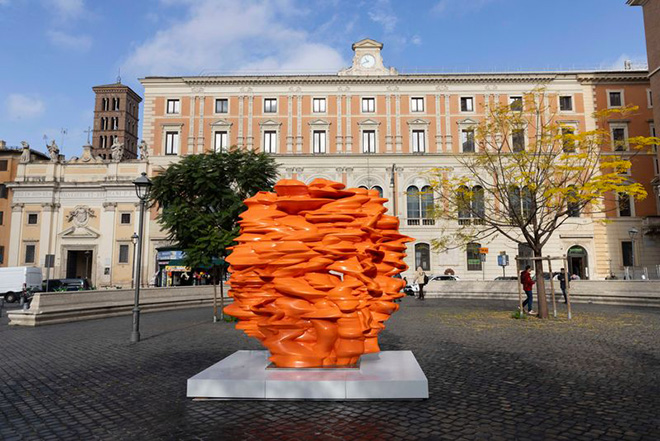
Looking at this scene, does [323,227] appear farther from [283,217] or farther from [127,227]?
[127,227]

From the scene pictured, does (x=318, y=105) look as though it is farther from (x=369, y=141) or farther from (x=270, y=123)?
(x=369, y=141)

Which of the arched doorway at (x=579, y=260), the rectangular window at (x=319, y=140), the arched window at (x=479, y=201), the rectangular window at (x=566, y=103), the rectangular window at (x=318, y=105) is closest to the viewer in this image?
the arched window at (x=479, y=201)

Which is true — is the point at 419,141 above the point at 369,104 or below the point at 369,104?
below

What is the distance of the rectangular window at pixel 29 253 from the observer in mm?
42019

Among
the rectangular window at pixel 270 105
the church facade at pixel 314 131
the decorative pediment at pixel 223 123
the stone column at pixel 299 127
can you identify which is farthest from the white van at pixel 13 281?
the rectangular window at pixel 270 105

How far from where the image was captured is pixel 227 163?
1691 centimetres

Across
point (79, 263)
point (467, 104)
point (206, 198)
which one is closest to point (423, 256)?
point (467, 104)

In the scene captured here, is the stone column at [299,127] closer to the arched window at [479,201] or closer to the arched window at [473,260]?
the arched window at [473,260]

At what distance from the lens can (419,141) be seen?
4184 cm

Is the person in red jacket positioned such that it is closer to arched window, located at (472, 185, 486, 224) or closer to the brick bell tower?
arched window, located at (472, 185, 486, 224)

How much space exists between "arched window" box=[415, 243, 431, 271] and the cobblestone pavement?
88.5 feet

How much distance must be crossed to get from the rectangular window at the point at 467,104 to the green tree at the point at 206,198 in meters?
30.3

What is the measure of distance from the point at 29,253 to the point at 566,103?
5298 centimetres

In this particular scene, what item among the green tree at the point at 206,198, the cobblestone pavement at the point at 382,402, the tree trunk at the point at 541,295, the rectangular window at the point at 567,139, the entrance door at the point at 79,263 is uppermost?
the rectangular window at the point at 567,139
